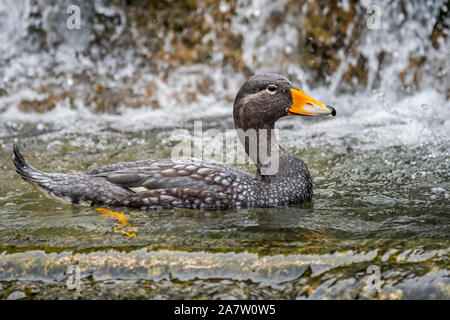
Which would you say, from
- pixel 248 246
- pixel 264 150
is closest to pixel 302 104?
pixel 264 150

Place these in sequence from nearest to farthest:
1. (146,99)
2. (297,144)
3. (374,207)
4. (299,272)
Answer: (299,272) → (374,207) → (297,144) → (146,99)

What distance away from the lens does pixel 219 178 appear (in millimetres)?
5242

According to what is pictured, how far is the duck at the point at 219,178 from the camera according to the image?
5.17 meters

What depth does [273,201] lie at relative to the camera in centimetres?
527

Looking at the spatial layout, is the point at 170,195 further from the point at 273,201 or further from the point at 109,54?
the point at 109,54

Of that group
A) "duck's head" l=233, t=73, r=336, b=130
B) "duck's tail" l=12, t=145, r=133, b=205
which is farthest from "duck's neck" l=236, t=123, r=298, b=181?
"duck's tail" l=12, t=145, r=133, b=205

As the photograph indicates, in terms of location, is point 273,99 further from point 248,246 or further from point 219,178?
point 248,246

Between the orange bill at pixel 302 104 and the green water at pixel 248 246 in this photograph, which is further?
the orange bill at pixel 302 104

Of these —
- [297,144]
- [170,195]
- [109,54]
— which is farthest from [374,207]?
[109,54]

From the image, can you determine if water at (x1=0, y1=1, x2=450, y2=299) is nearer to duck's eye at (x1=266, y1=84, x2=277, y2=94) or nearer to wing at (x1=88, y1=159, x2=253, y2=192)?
wing at (x1=88, y1=159, x2=253, y2=192)

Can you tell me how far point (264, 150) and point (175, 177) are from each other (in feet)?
2.91

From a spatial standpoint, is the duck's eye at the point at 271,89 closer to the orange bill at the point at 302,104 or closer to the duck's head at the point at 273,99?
the duck's head at the point at 273,99

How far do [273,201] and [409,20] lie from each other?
594cm

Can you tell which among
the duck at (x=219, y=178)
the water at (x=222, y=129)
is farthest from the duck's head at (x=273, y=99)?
the water at (x=222, y=129)
